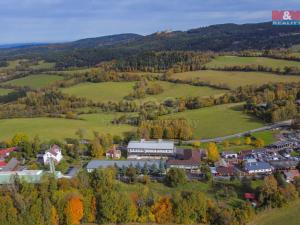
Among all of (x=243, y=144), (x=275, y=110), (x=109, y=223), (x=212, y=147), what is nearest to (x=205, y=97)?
(x=275, y=110)

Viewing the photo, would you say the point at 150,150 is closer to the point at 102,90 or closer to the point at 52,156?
the point at 52,156

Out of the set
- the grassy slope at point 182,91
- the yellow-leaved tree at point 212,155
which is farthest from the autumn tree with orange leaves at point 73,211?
the grassy slope at point 182,91

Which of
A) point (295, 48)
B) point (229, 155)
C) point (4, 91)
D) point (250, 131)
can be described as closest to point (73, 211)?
point (229, 155)

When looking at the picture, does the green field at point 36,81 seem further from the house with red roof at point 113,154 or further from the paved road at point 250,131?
the paved road at point 250,131

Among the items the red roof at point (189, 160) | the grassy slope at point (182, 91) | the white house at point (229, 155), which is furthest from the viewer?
the grassy slope at point (182, 91)

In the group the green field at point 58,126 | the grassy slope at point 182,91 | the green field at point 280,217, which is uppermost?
the grassy slope at point 182,91

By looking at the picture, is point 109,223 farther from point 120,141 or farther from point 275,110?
point 275,110
